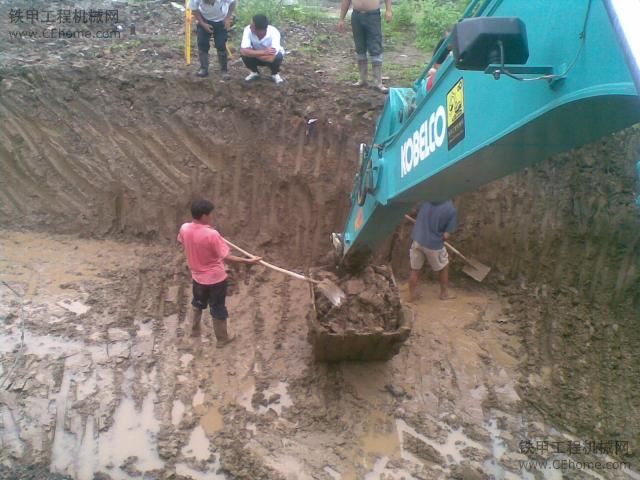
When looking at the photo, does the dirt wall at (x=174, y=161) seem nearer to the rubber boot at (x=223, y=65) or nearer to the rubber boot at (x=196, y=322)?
the rubber boot at (x=223, y=65)

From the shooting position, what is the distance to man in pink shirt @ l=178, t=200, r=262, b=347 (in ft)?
14.3

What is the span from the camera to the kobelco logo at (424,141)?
247 cm

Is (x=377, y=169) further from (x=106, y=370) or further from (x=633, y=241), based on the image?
(x=633, y=241)

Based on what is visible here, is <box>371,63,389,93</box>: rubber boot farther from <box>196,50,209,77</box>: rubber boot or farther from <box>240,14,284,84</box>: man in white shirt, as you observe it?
<box>196,50,209,77</box>: rubber boot

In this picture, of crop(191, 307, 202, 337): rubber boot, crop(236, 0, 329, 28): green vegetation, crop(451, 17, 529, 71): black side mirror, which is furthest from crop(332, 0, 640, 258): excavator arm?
crop(236, 0, 329, 28): green vegetation

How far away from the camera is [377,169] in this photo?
346cm

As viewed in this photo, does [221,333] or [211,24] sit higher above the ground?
[211,24]

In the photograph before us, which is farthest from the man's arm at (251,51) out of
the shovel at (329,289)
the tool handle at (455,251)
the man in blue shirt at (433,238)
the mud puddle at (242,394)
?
the shovel at (329,289)

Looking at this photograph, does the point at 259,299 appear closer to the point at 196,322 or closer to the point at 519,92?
the point at 196,322

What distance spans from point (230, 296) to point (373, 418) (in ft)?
6.97

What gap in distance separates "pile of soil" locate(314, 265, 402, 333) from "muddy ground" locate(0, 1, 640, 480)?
0.51m

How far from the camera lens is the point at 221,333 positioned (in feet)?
16.1

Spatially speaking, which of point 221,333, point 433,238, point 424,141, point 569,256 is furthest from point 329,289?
point 569,256

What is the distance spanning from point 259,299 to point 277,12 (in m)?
5.59
